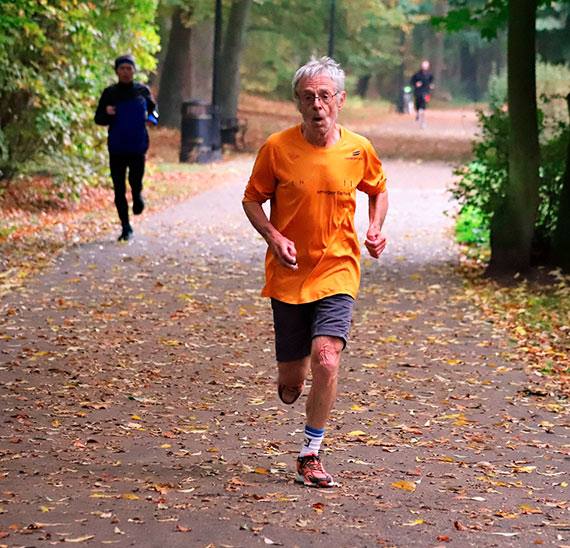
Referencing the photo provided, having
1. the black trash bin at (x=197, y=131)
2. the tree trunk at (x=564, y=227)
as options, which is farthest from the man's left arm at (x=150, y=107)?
the black trash bin at (x=197, y=131)

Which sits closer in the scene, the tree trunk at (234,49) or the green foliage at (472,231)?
the green foliage at (472,231)

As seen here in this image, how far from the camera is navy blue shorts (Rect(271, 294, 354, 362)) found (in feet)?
18.4

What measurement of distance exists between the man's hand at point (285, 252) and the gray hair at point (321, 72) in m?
0.73

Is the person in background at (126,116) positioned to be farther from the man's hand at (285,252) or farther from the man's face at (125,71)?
the man's hand at (285,252)

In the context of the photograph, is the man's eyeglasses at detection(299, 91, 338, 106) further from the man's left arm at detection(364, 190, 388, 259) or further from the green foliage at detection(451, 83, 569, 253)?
the green foliage at detection(451, 83, 569, 253)

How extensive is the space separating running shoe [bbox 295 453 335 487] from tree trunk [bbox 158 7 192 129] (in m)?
31.5

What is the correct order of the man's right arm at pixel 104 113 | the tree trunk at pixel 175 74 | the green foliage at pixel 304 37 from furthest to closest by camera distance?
1. the green foliage at pixel 304 37
2. the tree trunk at pixel 175 74
3. the man's right arm at pixel 104 113

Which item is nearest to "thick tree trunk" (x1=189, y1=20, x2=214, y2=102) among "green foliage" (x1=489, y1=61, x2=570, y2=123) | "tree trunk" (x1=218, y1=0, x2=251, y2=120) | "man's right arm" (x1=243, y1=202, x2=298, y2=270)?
"tree trunk" (x1=218, y1=0, x2=251, y2=120)

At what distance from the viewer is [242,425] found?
692 cm

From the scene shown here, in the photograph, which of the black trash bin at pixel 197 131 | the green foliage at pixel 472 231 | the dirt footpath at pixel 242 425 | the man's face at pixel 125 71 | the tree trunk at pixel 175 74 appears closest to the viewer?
the dirt footpath at pixel 242 425

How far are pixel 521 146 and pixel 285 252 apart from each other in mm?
7362

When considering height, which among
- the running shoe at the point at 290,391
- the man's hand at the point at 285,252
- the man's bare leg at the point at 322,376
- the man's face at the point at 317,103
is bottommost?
the running shoe at the point at 290,391

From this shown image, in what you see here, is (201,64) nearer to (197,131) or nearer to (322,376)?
(197,131)

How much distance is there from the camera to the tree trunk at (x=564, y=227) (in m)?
12.1
